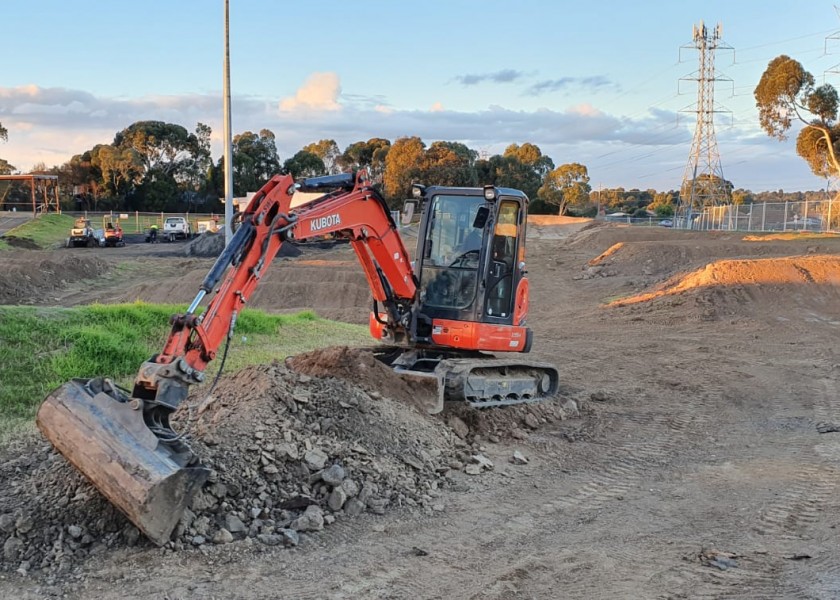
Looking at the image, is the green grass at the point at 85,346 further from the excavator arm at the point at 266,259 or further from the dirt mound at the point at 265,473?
the excavator arm at the point at 266,259

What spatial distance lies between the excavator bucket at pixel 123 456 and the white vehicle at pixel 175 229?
157ft

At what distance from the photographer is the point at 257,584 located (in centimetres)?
502

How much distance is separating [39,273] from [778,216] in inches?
1462

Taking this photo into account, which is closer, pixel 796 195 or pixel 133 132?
pixel 133 132

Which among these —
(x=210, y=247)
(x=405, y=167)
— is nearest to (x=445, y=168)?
(x=405, y=167)

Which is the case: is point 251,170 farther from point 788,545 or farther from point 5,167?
point 788,545

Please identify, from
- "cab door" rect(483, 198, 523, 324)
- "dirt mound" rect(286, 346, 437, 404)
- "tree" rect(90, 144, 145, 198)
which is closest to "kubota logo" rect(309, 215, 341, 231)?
"dirt mound" rect(286, 346, 437, 404)

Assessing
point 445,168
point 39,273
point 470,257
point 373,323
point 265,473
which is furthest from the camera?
point 445,168

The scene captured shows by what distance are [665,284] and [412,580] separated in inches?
808

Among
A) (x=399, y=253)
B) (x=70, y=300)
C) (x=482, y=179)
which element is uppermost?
(x=482, y=179)

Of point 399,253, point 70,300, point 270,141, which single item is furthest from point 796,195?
point 399,253

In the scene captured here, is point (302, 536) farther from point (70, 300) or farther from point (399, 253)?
point (70, 300)

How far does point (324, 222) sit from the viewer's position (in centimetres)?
731

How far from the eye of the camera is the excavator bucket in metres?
5.07
